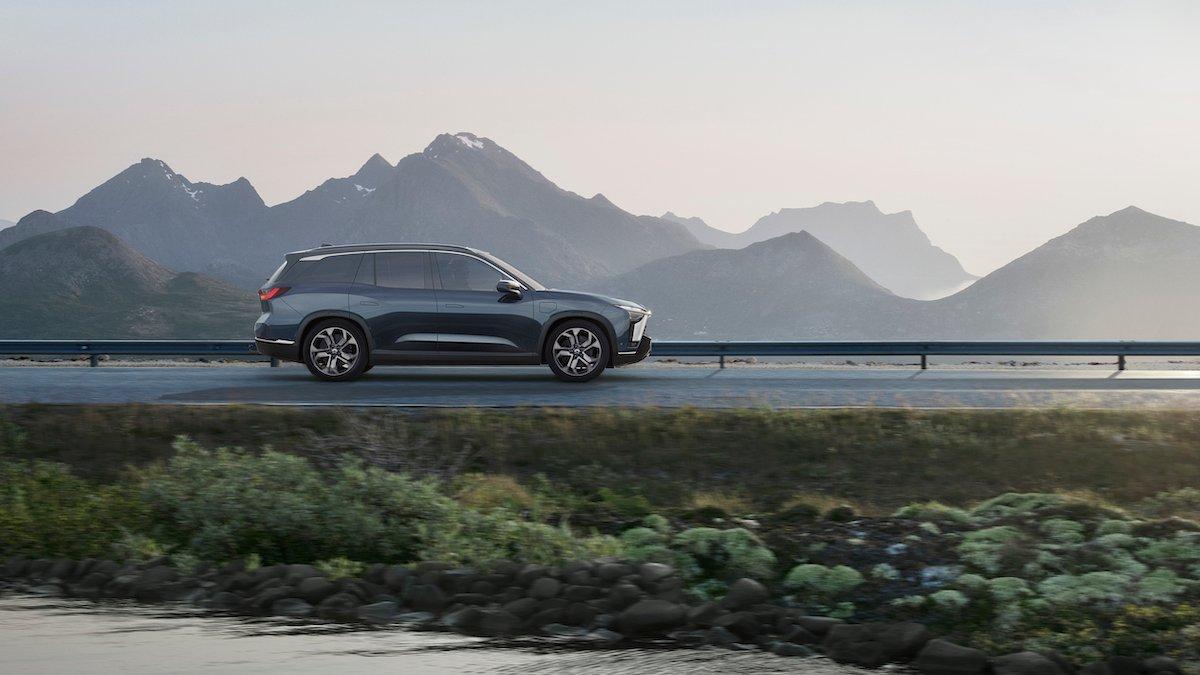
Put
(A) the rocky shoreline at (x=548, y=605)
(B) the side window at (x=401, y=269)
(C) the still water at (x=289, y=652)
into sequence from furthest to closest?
1. (B) the side window at (x=401, y=269)
2. (A) the rocky shoreline at (x=548, y=605)
3. (C) the still water at (x=289, y=652)

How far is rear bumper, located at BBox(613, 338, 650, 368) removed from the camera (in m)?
15.7

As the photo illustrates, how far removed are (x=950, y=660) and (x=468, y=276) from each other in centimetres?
1000

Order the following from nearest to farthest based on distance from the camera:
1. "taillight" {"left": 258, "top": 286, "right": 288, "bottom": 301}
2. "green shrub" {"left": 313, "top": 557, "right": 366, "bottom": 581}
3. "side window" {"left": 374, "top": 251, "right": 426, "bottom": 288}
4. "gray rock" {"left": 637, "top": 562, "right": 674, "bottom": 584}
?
1. "gray rock" {"left": 637, "top": 562, "right": 674, "bottom": 584}
2. "green shrub" {"left": 313, "top": 557, "right": 366, "bottom": 581}
3. "taillight" {"left": 258, "top": 286, "right": 288, "bottom": 301}
4. "side window" {"left": 374, "top": 251, "right": 426, "bottom": 288}

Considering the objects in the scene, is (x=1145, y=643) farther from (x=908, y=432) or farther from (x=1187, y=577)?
(x=908, y=432)

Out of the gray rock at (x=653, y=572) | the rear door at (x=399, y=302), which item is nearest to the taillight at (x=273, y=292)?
the rear door at (x=399, y=302)

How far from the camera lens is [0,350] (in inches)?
896

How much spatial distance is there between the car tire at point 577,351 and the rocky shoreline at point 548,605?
7.42 meters

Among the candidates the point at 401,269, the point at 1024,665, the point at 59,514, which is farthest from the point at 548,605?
the point at 401,269

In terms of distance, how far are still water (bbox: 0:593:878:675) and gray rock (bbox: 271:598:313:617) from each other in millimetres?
238

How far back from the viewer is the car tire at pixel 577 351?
51.0ft

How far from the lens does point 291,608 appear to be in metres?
7.69

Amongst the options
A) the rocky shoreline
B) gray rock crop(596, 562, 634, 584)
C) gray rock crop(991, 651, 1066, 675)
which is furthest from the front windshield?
gray rock crop(991, 651, 1066, 675)

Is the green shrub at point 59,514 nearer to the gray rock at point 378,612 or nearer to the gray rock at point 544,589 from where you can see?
the gray rock at point 378,612

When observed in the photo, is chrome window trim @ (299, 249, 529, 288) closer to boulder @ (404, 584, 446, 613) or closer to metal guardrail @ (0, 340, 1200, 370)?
metal guardrail @ (0, 340, 1200, 370)
